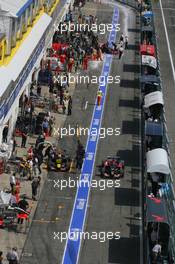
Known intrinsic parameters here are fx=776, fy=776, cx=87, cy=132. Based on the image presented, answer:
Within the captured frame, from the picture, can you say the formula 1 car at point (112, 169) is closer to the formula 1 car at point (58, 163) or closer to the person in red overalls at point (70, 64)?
the formula 1 car at point (58, 163)

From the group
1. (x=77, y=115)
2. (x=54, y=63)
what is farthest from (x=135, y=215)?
(x=54, y=63)

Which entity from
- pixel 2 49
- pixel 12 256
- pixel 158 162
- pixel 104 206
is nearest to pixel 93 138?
pixel 158 162

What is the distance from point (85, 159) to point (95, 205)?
19.6 ft

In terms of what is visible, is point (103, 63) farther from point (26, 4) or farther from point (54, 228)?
point (54, 228)

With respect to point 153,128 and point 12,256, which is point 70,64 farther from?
point 12,256

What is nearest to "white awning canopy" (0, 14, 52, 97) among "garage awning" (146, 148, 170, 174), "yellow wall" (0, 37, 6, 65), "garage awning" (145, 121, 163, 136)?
"yellow wall" (0, 37, 6, 65)

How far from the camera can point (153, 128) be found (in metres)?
44.8

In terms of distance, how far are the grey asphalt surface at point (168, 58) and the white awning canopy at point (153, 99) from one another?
82.5 inches

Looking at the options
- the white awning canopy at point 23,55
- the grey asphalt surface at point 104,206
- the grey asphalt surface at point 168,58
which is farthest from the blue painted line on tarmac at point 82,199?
the white awning canopy at point 23,55

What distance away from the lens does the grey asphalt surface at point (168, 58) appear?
2018 inches

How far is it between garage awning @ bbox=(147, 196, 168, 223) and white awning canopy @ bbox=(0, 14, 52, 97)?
362 inches

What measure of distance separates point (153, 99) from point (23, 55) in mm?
9510

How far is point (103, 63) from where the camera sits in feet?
209

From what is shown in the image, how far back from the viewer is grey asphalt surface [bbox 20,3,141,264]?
33.8 m
